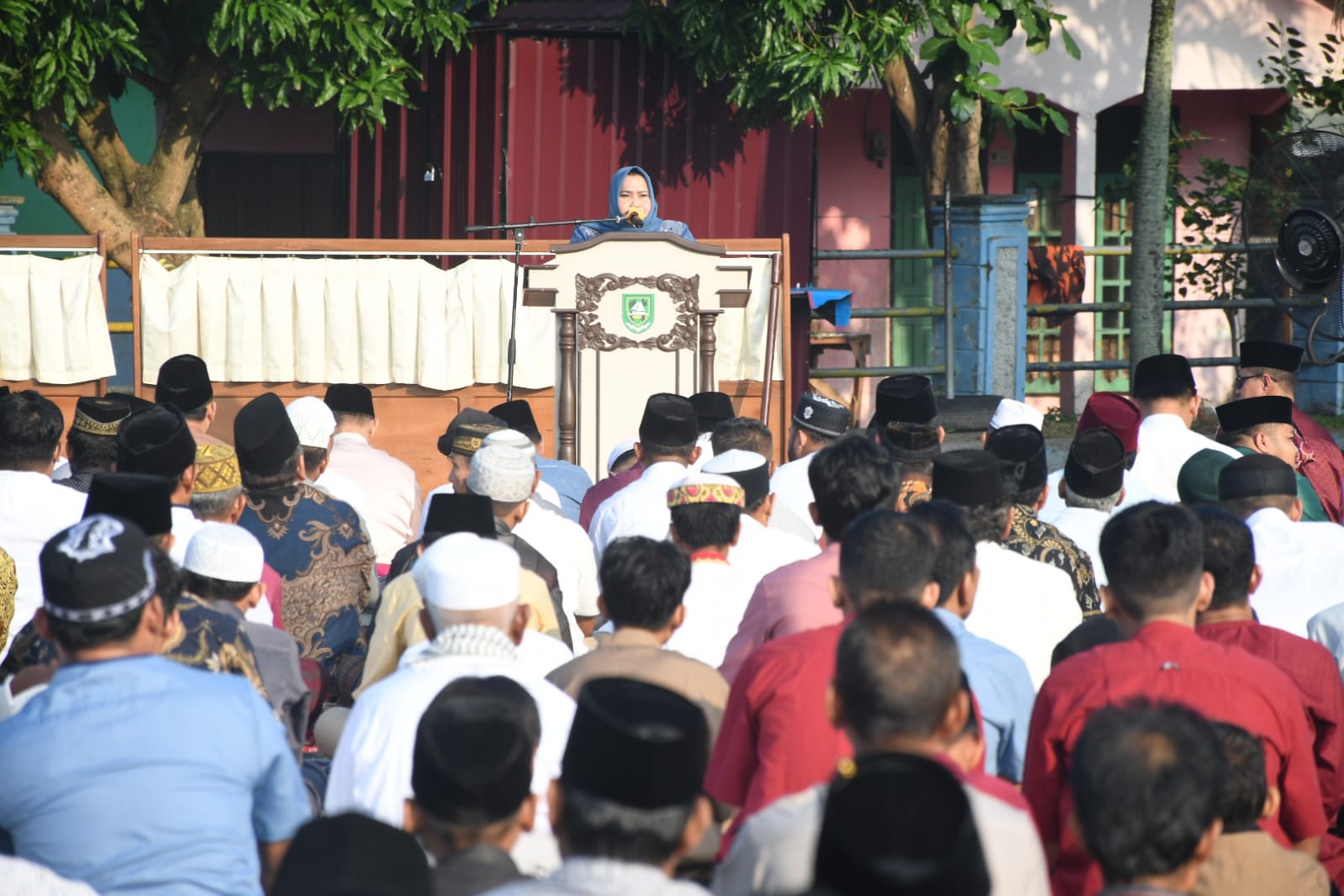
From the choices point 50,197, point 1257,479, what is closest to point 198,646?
point 1257,479

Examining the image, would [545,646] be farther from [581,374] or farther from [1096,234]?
[1096,234]

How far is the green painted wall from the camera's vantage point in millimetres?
15758

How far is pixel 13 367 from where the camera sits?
996 cm

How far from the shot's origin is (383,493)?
7055 mm

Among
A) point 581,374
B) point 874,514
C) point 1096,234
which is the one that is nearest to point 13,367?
point 581,374

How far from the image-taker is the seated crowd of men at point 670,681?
8.79 feet

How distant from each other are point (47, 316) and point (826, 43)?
18.5 feet

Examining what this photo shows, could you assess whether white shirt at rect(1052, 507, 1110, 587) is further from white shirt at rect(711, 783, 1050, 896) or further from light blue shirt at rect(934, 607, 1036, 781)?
white shirt at rect(711, 783, 1050, 896)

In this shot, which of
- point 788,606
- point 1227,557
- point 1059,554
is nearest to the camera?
point 1227,557

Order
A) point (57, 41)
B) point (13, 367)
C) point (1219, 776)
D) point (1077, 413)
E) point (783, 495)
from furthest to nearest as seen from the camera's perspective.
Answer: point (1077, 413), point (57, 41), point (13, 367), point (783, 495), point (1219, 776)

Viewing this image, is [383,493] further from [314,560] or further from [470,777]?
[470,777]

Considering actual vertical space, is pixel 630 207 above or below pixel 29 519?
above

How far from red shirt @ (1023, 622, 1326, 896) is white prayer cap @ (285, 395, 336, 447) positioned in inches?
149

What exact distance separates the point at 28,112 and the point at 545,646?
8.66 meters
